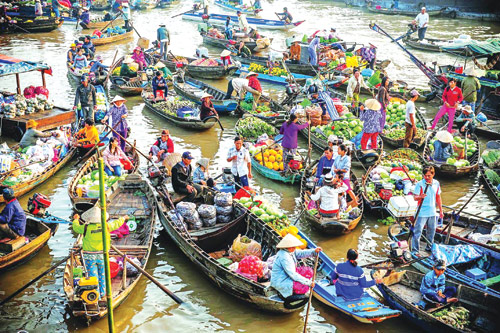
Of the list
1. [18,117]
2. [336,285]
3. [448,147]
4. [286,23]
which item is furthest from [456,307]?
[286,23]

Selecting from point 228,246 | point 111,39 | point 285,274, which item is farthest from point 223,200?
point 111,39

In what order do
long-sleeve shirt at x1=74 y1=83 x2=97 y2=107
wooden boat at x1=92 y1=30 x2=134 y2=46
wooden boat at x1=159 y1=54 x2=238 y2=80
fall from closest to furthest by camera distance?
long-sleeve shirt at x1=74 y1=83 x2=97 y2=107, wooden boat at x1=159 y1=54 x2=238 y2=80, wooden boat at x1=92 y1=30 x2=134 y2=46

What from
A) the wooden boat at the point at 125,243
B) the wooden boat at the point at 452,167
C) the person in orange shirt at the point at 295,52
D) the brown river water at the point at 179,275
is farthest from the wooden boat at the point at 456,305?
the person in orange shirt at the point at 295,52

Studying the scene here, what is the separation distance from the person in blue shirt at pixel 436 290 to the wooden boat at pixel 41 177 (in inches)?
362

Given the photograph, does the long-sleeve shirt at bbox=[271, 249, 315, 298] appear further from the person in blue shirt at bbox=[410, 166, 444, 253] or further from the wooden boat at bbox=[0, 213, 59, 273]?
the wooden boat at bbox=[0, 213, 59, 273]

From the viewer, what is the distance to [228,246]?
10.4 metres

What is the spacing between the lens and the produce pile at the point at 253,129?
15781mm

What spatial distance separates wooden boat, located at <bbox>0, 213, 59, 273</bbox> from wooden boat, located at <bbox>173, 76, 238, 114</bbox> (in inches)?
338

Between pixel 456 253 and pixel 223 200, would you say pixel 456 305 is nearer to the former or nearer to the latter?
pixel 456 253

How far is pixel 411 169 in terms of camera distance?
1328 cm

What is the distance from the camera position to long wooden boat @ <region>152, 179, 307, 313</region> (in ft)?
28.1

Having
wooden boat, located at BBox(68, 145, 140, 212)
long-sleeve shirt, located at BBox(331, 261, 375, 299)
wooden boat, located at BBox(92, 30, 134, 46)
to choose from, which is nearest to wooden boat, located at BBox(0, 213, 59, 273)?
wooden boat, located at BBox(68, 145, 140, 212)

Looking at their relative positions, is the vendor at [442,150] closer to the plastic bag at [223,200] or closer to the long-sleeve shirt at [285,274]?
the plastic bag at [223,200]

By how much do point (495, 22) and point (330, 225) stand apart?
3117 centimetres
